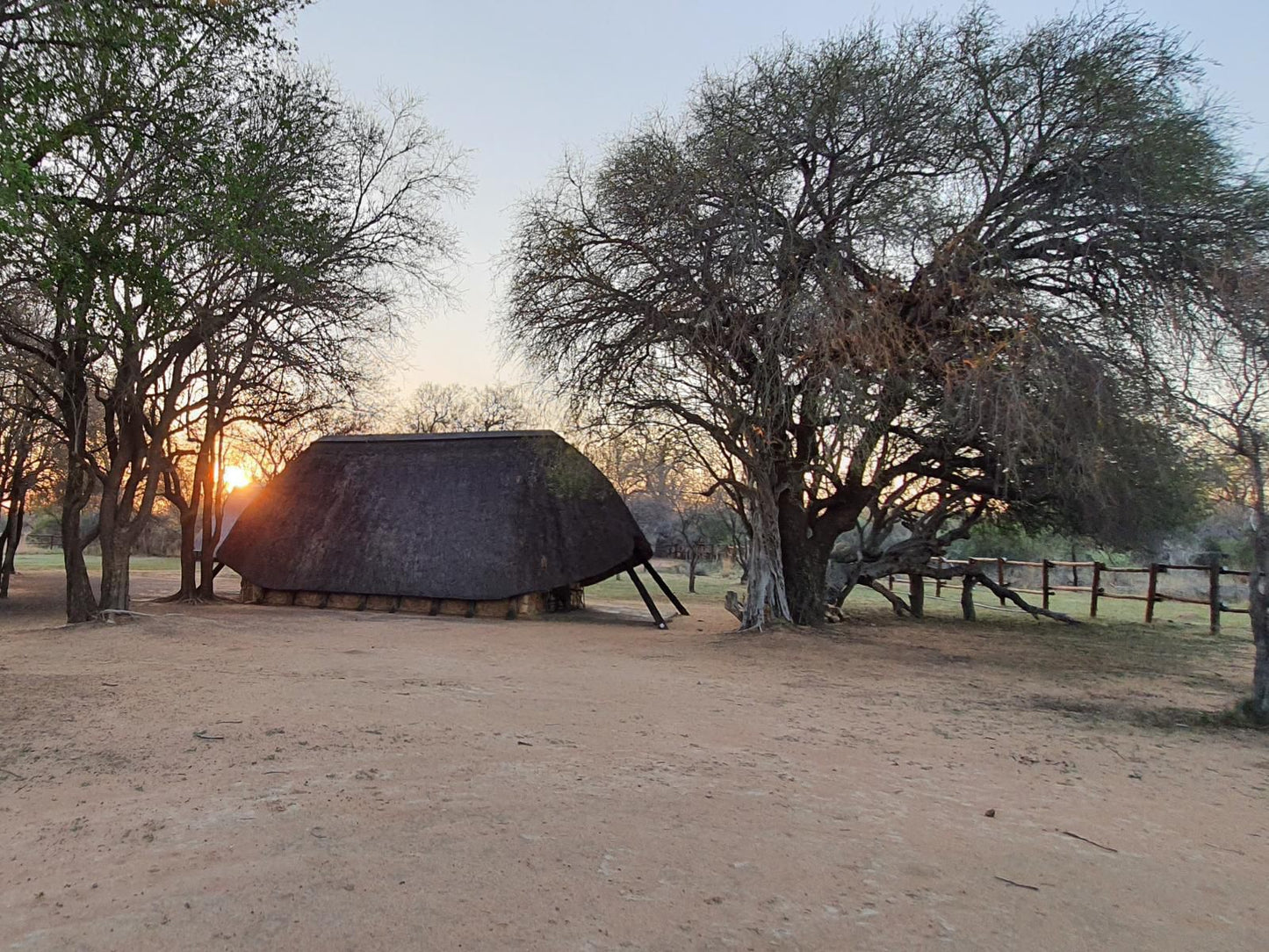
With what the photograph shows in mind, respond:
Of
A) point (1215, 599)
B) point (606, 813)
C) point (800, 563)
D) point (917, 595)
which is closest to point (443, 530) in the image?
point (800, 563)

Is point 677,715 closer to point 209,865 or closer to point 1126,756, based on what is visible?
point 1126,756

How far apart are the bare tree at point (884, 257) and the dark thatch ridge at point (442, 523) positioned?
4360 millimetres

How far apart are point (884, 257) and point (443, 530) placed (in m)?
10.6

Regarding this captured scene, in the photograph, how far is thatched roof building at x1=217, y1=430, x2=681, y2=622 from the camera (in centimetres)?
1706

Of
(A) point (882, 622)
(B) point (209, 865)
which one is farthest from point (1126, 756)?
(A) point (882, 622)

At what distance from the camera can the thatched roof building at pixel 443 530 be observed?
17.1 metres

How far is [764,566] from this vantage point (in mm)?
13922

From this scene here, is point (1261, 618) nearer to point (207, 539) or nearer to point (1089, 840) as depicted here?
point (1089, 840)

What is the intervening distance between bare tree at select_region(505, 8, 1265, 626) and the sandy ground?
4.00m

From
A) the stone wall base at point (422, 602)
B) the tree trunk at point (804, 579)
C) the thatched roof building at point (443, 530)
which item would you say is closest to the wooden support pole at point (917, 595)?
the tree trunk at point (804, 579)

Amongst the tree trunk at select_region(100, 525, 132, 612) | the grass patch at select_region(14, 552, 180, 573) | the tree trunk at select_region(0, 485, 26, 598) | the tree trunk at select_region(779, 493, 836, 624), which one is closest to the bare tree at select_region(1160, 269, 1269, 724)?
the tree trunk at select_region(779, 493, 836, 624)

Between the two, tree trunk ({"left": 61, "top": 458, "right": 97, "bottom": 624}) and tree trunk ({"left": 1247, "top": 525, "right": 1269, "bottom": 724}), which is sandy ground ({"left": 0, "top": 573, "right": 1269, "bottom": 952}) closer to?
tree trunk ({"left": 1247, "top": 525, "right": 1269, "bottom": 724})

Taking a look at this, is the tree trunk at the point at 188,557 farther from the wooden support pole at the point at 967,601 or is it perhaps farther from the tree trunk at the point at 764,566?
the wooden support pole at the point at 967,601

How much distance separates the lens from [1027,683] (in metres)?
9.39
